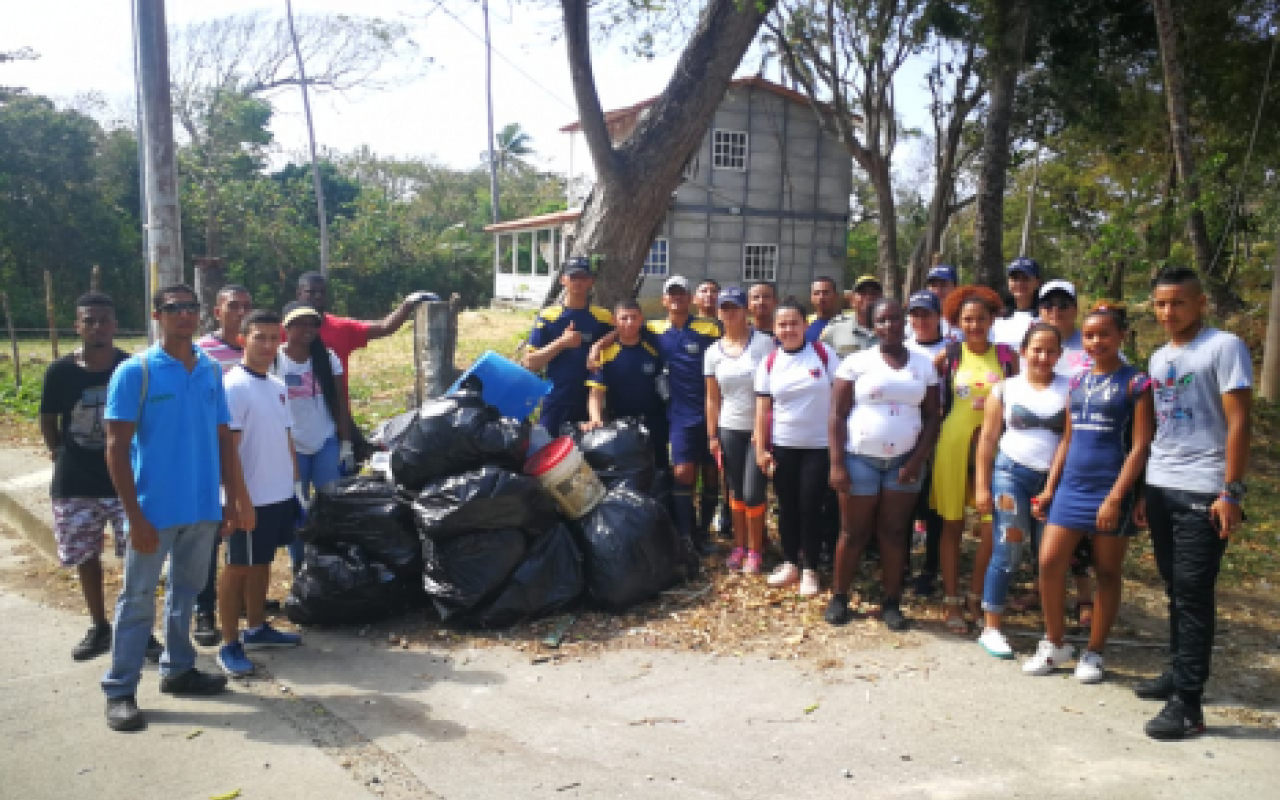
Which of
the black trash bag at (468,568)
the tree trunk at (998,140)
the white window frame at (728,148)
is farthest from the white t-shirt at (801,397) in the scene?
the white window frame at (728,148)

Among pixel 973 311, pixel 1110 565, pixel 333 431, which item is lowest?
pixel 1110 565

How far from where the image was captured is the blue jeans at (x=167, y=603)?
11.8 feet

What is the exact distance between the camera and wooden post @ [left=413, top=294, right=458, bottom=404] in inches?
237

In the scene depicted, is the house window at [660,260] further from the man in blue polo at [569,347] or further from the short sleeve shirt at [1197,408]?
the short sleeve shirt at [1197,408]

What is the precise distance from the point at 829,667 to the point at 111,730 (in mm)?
3053

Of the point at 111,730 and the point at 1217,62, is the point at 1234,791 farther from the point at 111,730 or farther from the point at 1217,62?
the point at 1217,62

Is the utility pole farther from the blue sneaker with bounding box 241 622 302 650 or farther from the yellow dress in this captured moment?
the yellow dress

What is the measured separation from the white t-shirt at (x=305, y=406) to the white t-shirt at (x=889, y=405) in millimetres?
2898

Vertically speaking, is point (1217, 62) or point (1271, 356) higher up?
point (1217, 62)

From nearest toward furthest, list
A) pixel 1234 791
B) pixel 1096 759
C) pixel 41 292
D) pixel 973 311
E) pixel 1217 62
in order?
pixel 1234 791 < pixel 1096 759 < pixel 973 311 < pixel 1217 62 < pixel 41 292

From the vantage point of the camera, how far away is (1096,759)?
3.31m

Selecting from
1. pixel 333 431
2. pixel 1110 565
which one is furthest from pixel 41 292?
pixel 1110 565

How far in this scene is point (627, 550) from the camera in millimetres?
4688

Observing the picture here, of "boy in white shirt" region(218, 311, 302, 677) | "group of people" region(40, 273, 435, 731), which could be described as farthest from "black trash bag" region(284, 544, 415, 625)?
"boy in white shirt" region(218, 311, 302, 677)
